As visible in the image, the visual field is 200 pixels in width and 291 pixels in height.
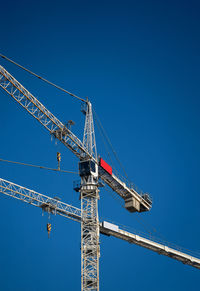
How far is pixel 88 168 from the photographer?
55719mm

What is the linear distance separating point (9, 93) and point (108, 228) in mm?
22360

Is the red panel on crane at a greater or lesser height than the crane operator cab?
greater

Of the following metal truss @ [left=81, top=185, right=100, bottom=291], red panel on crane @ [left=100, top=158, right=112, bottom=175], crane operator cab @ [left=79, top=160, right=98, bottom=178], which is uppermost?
red panel on crane @ [left=100, top=158, right=112, bottom=175]

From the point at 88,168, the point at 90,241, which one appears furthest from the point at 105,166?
the point at 90,241

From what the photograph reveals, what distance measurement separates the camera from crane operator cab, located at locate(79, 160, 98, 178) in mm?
55562

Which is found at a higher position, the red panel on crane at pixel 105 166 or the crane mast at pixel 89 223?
the red panel on crane at pixel 105 166

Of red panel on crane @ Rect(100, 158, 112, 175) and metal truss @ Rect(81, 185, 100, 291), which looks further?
red panel on crane @ Rect(100, 158, 112, 175)

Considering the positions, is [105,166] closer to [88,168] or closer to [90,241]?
[88,168]

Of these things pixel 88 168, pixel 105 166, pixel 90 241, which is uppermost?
pixel 105 166

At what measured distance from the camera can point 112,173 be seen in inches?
2391

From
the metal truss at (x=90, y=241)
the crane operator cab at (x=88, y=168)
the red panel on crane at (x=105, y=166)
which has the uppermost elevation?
the red panel on crane at (x=105, y=166)

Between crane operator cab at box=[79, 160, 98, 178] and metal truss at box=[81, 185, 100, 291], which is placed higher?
crane operator cab at box=[79, 160, 98, 178]

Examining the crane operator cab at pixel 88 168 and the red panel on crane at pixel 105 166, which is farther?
the red panel on crane at pixel 105 166

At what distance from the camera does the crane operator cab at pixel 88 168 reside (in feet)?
182
